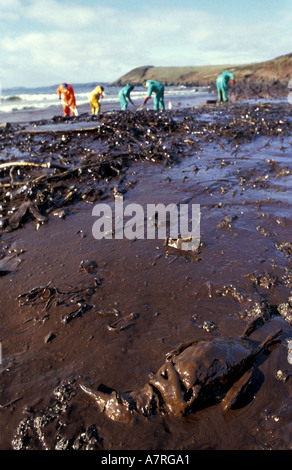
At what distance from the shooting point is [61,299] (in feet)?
8.41

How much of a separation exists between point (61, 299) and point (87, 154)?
5445 millimetres

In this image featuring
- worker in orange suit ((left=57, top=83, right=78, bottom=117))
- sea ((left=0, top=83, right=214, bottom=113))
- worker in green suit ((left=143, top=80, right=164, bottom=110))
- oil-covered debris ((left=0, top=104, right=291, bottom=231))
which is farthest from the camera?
sea ((left=0, top=83, right=214, bottom=113))

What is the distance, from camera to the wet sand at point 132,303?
1.57 meters

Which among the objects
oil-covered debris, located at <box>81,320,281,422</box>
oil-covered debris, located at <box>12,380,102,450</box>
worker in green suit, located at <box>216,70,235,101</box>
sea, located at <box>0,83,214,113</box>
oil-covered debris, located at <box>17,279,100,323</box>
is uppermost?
sea, located at <box>0,83,214,113</box>

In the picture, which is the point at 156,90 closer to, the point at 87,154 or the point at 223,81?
the point at 223,81

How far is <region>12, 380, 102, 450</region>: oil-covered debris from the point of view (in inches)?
59.7

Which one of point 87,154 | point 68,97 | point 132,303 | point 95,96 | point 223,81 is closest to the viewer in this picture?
point 132,303

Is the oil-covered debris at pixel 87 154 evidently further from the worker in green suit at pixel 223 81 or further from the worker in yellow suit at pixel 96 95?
the worker in green suit at pixel 223 81

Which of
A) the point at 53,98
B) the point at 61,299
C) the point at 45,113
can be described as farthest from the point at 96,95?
the point at 53,98

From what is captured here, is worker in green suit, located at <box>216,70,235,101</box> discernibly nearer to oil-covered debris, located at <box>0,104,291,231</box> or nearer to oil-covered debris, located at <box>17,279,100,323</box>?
oil-covered debris, located at <box>0,104,291,231</box>

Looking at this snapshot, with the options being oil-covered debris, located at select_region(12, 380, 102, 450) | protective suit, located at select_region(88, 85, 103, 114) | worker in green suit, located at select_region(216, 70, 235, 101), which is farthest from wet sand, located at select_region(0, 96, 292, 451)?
worker in green suit, located at select_region(216, 70, 235, 101)

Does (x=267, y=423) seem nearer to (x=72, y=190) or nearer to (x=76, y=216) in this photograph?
(x=76, y=216)

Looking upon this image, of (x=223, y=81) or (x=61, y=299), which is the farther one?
(x=223, y=81)

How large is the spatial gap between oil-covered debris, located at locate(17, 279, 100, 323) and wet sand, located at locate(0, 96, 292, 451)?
13 millimetres
